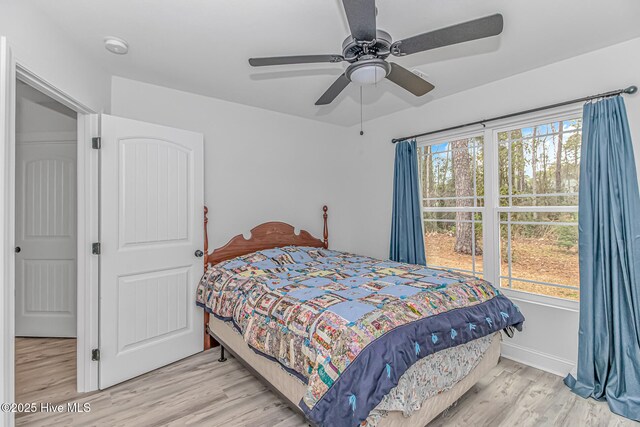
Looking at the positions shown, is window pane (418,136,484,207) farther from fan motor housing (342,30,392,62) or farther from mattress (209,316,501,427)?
fan motor housing (342,30,392,62)

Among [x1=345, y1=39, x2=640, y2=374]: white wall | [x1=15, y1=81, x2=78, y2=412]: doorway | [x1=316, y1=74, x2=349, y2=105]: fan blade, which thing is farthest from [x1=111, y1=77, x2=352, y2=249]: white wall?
[x1=316, y1=74, x2=349, y2=105]: fan blade

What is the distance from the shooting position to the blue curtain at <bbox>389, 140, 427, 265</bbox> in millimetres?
3527

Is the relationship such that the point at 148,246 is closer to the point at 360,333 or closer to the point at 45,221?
the point at 45,221

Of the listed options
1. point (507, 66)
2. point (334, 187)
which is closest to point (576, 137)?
point (507, 66)

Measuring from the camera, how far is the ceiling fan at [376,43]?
1381 mm

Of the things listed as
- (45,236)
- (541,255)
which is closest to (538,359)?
(541,255)

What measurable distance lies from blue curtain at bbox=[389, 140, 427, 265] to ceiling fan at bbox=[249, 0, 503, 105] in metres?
1.62

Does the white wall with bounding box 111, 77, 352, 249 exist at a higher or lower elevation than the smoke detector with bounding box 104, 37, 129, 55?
lower

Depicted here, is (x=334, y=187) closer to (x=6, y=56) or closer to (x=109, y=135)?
(x=109, y=135)

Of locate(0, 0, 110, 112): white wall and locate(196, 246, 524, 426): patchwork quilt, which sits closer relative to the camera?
locate(196, 246, 524, 426): patchwork quilt

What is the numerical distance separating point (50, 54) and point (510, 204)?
379cm

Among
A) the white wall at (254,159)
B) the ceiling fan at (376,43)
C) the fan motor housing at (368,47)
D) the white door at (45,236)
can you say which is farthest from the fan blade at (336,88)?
the white door at (45,236)

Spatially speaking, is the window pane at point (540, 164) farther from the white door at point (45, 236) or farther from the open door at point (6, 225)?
the white door at point (45, 236)

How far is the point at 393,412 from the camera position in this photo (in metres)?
1.55
